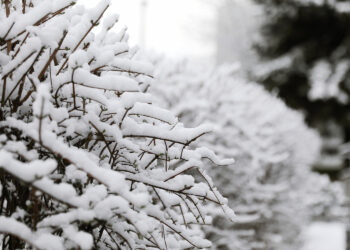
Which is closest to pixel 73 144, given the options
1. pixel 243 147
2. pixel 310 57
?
pixel 243 147

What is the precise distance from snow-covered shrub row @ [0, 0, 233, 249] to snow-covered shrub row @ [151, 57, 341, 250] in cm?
215

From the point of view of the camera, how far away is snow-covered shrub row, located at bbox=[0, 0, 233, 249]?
101 cm

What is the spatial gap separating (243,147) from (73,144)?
2.80 metres

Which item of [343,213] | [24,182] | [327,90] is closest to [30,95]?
[24,182]

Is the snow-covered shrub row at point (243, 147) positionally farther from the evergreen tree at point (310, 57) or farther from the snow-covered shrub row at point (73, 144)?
the evergreen tree at point (310, 57)

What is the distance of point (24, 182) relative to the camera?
0.94 metres

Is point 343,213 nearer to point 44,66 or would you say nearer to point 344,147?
point 44,66

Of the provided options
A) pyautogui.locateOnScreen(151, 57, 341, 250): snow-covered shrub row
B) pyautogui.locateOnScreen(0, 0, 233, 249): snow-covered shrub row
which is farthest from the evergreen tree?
pyautogui.locateOnScreen(0, 0, 233, 249): snow-covered shrub row

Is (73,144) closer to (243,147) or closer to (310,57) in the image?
(243,147)

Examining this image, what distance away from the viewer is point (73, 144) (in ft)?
4.40

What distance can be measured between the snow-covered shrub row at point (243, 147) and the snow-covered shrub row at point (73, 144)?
84.8 inches

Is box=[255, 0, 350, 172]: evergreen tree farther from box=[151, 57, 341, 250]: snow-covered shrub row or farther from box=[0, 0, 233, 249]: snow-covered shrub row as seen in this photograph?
box=[0, 0, 233, 249]: snow-covered shrub row

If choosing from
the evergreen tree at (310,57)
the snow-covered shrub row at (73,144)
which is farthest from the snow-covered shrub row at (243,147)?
the evergreen tree at (310,57)

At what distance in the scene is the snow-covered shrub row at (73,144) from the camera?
3.32ft
